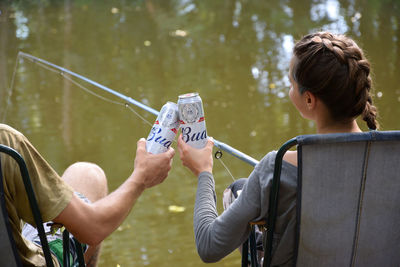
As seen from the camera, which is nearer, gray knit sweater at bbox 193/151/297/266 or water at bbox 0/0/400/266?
gray knit sweater at bbox 193/151/297/266

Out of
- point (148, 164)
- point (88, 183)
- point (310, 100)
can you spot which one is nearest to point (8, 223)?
point (148, 164)

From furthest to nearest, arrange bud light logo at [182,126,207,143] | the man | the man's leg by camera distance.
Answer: the man's leg → bud light logo at [182,126,207,143] → the man

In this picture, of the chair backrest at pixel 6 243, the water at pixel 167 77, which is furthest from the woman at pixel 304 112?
the water at pixel 167 77

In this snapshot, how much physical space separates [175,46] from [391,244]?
6.47 meters

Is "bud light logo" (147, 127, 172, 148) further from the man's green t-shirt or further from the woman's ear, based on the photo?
the woman's ear

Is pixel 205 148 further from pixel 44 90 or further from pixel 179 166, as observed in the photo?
pixel 44 90

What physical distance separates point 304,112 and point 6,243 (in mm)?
1002

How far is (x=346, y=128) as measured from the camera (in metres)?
1.63

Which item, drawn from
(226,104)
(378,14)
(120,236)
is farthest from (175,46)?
(120,236)

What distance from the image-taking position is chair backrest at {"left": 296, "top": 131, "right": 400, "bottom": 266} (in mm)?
1447

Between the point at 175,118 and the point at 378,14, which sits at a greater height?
the point at 378,14

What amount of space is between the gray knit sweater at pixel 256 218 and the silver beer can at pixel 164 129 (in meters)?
0.33

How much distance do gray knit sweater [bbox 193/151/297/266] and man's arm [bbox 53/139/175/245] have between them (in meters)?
0.30

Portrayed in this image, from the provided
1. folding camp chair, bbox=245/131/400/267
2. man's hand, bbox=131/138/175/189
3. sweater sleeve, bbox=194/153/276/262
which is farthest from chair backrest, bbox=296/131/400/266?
man's hand, bbox=131/138/175/189
